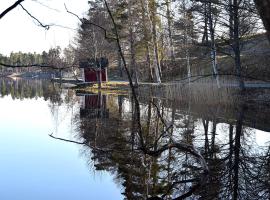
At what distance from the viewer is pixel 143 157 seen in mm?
10086

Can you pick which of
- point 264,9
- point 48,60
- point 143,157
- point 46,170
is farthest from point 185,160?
point 48,60

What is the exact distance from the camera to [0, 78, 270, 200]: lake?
707 centimetres

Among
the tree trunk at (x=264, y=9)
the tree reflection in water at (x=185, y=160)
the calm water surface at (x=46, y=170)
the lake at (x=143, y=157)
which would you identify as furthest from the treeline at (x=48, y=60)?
the calm water surface at (x=46, y=170)

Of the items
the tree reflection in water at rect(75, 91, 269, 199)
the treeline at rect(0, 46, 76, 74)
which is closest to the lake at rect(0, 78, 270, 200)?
the tree reflection in water at rect(75, 91, 269, 199)

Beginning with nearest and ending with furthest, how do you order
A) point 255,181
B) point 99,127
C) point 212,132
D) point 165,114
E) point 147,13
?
point 255,181 → point 212,132 → point 99,127 → point 165,114 → point 147,13

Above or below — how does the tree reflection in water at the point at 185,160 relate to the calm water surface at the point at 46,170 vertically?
above

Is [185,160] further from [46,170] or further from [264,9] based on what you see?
[264,9]

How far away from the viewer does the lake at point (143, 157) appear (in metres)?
Answer: 7.07

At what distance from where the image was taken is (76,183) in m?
8.91

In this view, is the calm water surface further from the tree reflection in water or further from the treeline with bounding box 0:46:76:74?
the treeline with bounding box 0:46:76:74

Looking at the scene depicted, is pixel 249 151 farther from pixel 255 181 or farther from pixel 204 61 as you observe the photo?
pixel 204 61

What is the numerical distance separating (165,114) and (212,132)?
5.77 meters

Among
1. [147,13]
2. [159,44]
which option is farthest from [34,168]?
[159,44]

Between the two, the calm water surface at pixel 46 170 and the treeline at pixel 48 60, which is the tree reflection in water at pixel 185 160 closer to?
the calm water surface at pixel 46 170
